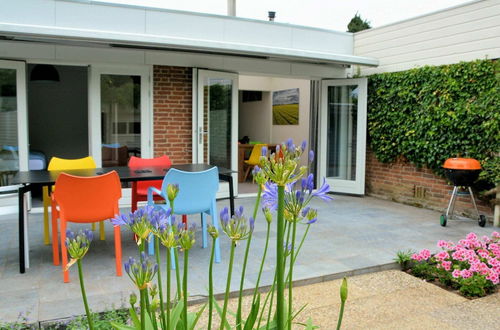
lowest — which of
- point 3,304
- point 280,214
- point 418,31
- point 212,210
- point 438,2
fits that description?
point 3,304

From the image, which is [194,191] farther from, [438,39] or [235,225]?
[438,39]

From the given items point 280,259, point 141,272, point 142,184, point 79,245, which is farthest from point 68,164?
point 280,259

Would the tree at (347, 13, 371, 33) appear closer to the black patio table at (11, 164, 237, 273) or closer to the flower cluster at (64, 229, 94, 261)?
the black patio table at (11, 164, 237, 273)

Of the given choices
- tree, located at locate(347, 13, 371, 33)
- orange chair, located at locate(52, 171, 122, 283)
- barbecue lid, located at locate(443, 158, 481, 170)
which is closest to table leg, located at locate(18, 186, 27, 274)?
orange chair, located at locate(52, 171, 122, 283)

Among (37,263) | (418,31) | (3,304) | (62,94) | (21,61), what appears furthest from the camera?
(62,94)

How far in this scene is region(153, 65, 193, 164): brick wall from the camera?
7008mm

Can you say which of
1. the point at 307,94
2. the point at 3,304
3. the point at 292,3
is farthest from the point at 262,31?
the point at 292,3

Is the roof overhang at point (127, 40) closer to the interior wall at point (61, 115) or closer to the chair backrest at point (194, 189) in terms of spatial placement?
the chair backrest at point (194, 189)

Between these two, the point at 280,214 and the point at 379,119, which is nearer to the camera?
the point at 280,214

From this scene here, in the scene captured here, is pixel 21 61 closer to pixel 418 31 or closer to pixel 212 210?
pixel 212 210

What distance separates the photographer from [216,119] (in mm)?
7426

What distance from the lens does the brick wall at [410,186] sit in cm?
663

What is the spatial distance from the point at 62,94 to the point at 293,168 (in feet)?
32.8

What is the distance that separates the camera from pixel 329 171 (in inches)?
330
